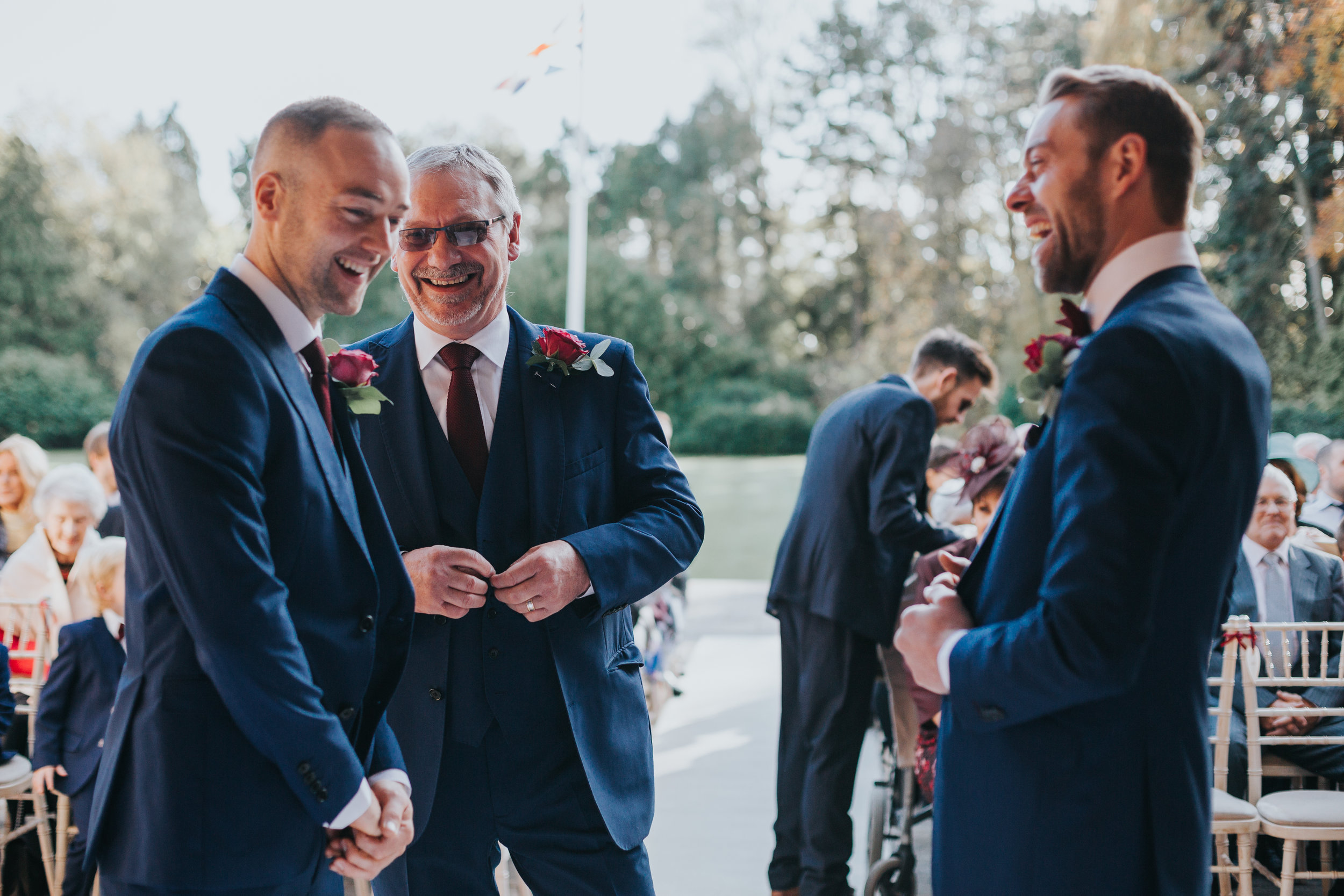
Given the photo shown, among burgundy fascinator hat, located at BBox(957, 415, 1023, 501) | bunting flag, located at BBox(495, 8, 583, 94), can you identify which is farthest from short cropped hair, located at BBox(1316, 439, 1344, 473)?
bunting flag, located at BBox(495, 8, 583, 94)

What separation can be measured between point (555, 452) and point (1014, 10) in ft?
57.5

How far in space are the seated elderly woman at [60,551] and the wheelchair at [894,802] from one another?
3132mm

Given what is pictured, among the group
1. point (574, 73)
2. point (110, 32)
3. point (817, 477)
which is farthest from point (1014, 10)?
point (817, 477)

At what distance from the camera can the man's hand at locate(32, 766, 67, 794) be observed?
324cm

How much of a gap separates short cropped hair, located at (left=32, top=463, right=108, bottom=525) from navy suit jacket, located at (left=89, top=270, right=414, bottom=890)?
3.43 m

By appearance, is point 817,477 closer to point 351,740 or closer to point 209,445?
point 351,740

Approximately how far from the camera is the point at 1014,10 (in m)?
16.8

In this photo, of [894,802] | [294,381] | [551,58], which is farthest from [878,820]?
[551,58]

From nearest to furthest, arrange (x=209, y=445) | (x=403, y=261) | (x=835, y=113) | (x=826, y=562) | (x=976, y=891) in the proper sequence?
1. (x=209, y=445)
2. (x=976, y=891)
3. (x=403, y=261)
4. (x=826, y=562)
5. (x=835, y=113)

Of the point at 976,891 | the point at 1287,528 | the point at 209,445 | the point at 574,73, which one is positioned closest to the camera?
the point at 209,445

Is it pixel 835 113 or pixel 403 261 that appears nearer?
pixel 403 261

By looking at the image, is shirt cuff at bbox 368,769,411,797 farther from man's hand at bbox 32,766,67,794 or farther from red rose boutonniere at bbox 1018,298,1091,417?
man's hand at bbox 32,766,67,794

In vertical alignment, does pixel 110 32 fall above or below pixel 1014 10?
below

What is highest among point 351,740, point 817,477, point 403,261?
point 403,261
